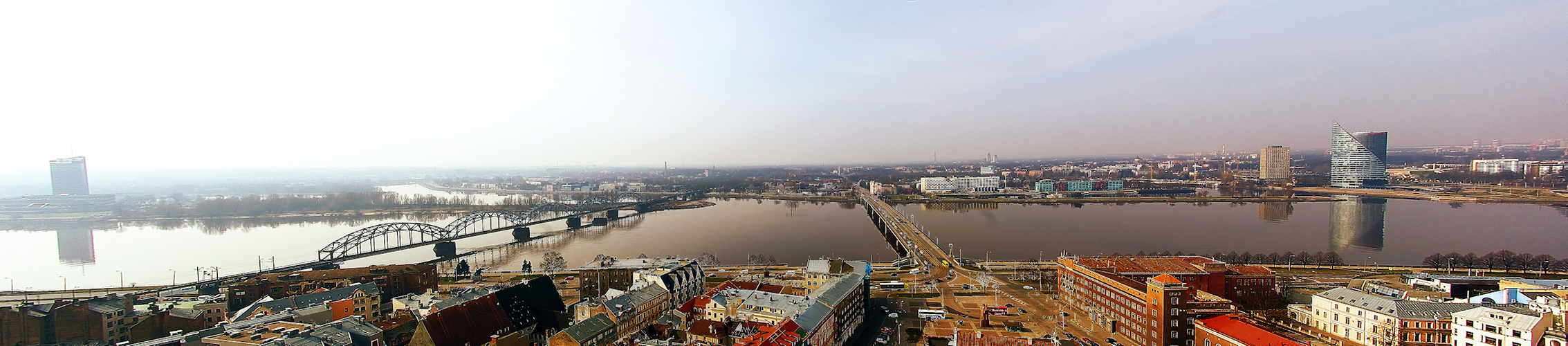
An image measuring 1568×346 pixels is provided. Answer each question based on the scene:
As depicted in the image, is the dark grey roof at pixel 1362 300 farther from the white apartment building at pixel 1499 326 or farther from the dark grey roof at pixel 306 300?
the dark grey roof at pixel 306 300

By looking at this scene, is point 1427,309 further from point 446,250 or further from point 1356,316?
point 446,250

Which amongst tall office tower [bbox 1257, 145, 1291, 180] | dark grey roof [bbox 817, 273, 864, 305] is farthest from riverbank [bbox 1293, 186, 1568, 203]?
dark grey roof [bbox 817, 273, 864, 305]

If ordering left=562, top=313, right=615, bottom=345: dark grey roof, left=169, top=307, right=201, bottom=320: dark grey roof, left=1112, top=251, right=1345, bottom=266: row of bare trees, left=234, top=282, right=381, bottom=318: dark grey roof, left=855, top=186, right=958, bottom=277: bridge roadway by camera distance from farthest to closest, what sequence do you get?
left=855, top=186, right=958, bottom=277: bridge roadway
left=1112, top=251, right=1345, bottom=266: row of bare trees
left=169, top=307, right=201, bottom=320: dark grey roof
left=234, top=282, right=381, bottom=318: dark grey roof
left=562, top=313, right=615, bottom=345: dark grey roof

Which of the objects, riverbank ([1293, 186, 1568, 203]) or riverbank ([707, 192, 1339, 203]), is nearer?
riverbank ([1293, 186, 1568, 203])

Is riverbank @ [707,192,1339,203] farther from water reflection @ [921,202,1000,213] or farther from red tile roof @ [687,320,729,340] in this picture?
red tile roof @ [687,320,729,340]

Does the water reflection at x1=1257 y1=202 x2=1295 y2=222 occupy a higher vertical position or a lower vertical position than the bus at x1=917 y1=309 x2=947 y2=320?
lower

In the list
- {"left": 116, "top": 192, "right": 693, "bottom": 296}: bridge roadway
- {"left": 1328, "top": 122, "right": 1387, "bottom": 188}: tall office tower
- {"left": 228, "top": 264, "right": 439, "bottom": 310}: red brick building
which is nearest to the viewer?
{"left": 228, "top": 264, "right": 439, "bottom": 310}: red brick building

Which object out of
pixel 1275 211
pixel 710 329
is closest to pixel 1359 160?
pixel 1275 211

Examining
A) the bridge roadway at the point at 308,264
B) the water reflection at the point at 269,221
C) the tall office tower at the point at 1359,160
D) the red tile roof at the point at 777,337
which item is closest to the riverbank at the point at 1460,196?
the tall office tower at the point at 1359,160

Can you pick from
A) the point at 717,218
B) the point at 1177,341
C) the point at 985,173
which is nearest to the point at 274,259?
the point at 717,218
